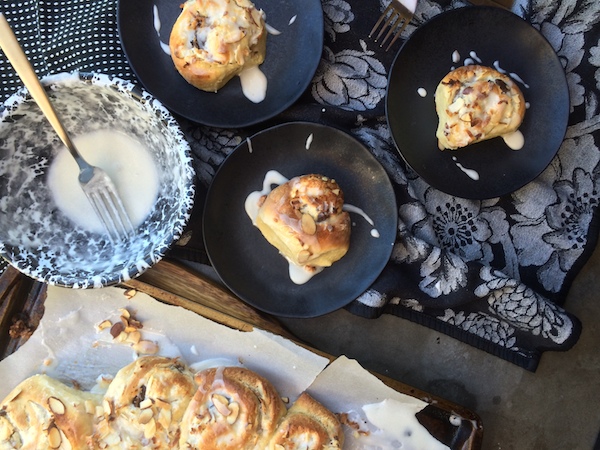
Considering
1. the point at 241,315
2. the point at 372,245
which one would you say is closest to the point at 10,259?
the point at 241,315

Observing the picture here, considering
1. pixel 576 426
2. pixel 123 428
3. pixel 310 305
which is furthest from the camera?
pixel 576 426

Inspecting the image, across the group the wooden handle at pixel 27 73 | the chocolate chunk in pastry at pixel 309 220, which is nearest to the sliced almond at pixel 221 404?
the chocolate chunk in pastry at pixel 309 220

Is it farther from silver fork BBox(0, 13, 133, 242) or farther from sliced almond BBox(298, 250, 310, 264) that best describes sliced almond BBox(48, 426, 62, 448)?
sliced almond BBox(298, 250, 310, 264)

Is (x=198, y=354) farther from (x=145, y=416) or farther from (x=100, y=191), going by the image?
(x=100, y=191)

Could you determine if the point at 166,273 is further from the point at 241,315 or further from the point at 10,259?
the point at 10,259

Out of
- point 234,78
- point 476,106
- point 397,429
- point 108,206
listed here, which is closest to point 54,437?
point 108,206

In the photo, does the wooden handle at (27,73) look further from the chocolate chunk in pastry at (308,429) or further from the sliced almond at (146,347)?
the chocolate chunk in pastry at (308,429)

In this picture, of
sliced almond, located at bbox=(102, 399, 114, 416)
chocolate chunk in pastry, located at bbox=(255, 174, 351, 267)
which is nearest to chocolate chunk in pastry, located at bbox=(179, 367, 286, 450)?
sliced almond, located at bbox=(102, 399, 114, 416)
